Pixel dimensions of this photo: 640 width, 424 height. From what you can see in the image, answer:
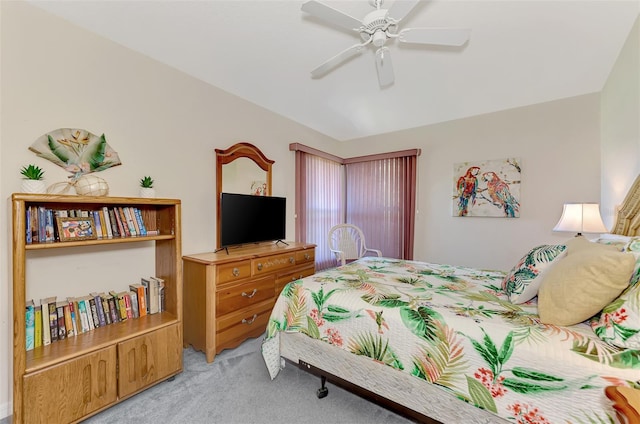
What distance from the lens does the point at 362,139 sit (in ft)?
14.0

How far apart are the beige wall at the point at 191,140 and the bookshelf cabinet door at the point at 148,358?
0.60m

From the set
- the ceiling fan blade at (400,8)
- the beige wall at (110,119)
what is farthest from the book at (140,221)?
the ceiling fan blade at (400,8)

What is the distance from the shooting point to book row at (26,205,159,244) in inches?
58.5

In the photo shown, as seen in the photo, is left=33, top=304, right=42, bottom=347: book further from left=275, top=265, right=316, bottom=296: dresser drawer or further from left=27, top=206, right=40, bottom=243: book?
left=275, top=265, right=316, bottom=296: dresser drawer

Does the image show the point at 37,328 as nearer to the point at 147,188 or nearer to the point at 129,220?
the point at 129,220

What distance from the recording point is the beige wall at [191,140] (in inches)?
63.4

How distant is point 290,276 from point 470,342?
74.1 inches

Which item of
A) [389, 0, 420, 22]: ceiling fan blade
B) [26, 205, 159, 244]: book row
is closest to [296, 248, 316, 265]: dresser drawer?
[26, 205, 159, 244]: book row

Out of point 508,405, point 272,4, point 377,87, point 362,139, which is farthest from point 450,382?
point 362,139

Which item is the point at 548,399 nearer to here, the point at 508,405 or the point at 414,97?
the point at 508,405

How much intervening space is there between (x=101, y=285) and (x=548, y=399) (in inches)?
105

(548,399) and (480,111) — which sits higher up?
(480,111)

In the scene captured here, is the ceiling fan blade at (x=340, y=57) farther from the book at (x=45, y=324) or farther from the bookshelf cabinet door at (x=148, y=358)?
the book at (x=45, y=324)

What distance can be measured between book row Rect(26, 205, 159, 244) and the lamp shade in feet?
11.4
